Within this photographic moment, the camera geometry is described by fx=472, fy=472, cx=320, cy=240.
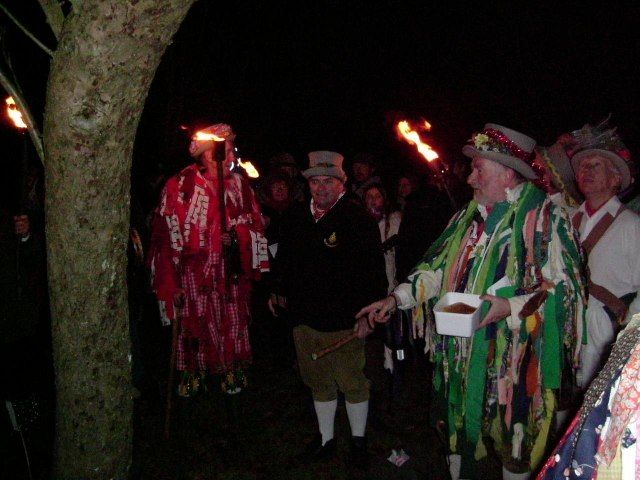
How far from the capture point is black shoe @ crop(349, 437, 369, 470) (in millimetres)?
3779

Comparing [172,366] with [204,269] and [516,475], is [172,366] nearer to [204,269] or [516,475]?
[204,269]

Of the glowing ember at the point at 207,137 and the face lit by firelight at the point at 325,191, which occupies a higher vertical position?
the glowing ember at the point at 207,137

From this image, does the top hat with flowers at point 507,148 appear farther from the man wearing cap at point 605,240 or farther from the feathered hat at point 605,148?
the feathered hat at point 605,148

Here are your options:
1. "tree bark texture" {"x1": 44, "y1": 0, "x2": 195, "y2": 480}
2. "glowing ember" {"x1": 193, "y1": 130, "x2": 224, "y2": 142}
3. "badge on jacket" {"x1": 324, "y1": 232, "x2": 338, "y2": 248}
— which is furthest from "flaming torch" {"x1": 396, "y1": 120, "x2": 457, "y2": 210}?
"tree bark texture" {"x1": 44, "y1": 0, "x2": 195, "y2": 480}

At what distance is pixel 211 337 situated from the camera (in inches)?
171

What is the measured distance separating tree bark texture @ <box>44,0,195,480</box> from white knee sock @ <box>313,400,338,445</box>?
1855mm

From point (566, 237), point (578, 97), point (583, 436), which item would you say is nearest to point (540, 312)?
point (566, 237)

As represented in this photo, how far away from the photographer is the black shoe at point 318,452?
3908 mm

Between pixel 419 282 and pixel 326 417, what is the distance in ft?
5.09

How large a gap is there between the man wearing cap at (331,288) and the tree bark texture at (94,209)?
179 centimetres

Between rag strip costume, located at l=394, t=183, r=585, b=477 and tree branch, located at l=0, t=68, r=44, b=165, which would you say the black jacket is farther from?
tree branch, located at l=0, t=68, r=44, b=165

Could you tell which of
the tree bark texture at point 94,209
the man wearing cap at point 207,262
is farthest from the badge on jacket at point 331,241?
the tree bark texture at point 94,209

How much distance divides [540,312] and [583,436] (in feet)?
5.37

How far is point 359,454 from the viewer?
3828 mm
